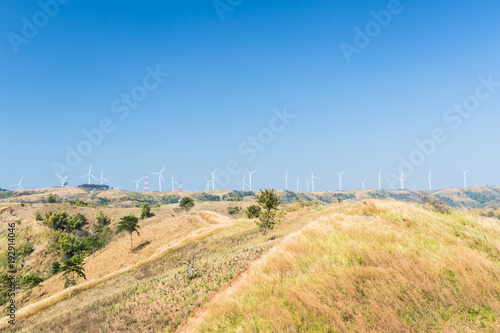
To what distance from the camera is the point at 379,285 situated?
7410 mm

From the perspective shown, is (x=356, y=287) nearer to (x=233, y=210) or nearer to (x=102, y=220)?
(x=233, y=210)

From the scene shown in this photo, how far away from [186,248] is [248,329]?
36041 mm

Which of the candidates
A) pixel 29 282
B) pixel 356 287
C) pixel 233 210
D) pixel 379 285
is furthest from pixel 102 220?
pixel 379 285

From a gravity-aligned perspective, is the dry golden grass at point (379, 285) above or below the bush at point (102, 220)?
above

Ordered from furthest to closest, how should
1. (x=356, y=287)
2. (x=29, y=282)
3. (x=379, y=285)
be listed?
(x=29, y=282)
(x=356, y=287)
(x=379, y=285)

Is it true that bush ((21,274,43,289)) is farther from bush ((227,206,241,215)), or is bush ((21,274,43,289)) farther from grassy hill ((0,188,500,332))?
bush ((227,206,241,215))

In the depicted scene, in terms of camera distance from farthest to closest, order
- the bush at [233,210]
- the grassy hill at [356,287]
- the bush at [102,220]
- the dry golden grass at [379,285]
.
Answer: the bush at [233,210]
the bush at [102,220]
the grassy hill at [356,287]
the dry golden grass at [379,285]

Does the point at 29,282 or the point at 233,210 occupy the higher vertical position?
the point at 233,210

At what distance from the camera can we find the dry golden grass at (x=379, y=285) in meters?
6.21

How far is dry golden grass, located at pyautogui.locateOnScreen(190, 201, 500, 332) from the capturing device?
6215 millimetres

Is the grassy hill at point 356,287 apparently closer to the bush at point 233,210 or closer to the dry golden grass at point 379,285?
the dry golden grass at point 379,285

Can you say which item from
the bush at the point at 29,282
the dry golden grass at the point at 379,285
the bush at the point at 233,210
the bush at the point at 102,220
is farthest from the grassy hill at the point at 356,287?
the bush at the point at 102,220

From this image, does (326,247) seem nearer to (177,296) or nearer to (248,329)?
(248,329)

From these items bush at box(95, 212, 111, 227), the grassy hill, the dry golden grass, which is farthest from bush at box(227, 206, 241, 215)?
the dry golden grass
